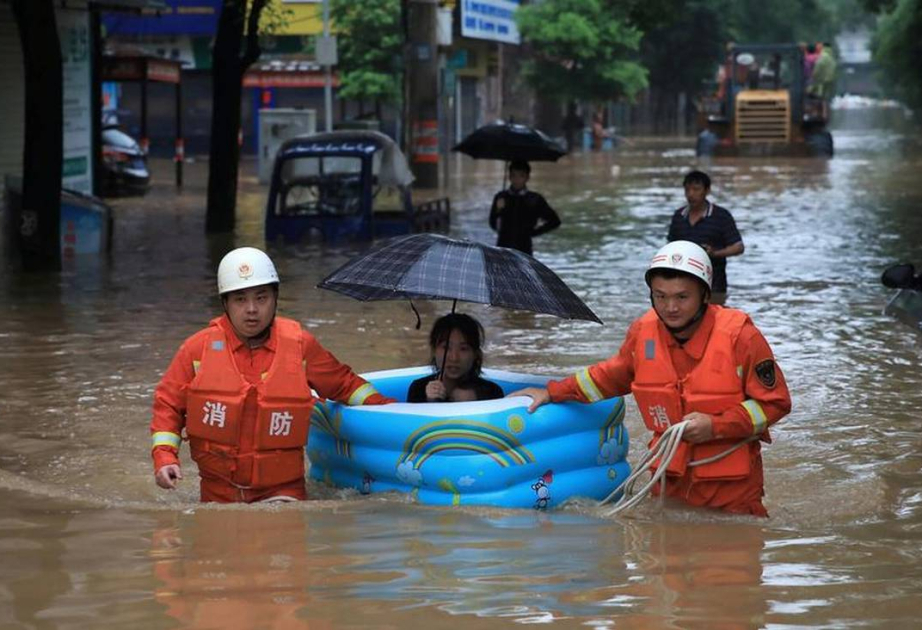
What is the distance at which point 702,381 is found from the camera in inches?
281

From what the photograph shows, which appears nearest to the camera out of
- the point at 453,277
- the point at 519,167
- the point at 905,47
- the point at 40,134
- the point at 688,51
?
the point at 453,277

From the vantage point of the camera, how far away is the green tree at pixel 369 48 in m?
47.4

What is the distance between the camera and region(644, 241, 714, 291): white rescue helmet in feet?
23.1

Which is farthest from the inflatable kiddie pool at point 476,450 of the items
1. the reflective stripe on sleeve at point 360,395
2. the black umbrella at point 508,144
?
the black umbrella at point 508,144

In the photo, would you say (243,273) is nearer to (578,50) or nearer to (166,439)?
(166,439)

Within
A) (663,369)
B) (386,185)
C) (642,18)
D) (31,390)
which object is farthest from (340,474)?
(642,18)

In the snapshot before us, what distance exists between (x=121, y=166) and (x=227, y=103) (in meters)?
9.64

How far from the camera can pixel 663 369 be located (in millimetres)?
7199

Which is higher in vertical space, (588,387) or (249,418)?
(588,387)

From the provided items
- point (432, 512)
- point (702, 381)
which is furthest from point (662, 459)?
point (432, 512)

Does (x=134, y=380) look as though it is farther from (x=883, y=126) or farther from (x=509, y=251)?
(x=883, y=126)

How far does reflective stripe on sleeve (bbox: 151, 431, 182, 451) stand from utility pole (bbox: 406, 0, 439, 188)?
2690 centimetres

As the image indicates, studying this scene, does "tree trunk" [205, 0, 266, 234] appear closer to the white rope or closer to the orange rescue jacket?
the orange rescue jacket

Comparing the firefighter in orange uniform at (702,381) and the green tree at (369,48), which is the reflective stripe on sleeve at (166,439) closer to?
the firefighter in orange uniform at (702,381)
